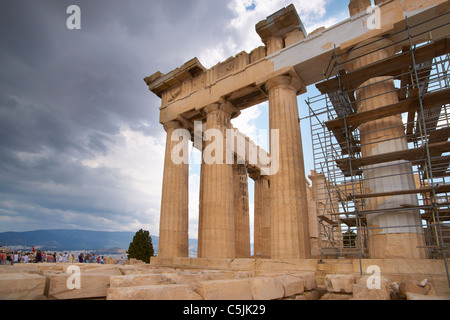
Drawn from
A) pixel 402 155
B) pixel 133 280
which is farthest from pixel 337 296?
pixel 402 155

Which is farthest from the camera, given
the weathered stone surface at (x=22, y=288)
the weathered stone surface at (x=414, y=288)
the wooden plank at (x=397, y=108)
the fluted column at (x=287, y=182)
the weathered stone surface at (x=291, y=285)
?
the fluted column at (x=287, y=182)

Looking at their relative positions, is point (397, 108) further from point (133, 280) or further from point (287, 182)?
point (133, 280)

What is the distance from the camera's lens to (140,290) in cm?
452

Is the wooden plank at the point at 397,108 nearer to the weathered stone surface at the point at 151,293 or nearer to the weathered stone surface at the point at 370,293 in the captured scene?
the weathered stone surface at the point at 370,293

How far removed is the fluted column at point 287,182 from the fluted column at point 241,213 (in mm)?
10954

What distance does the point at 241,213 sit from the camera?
79.8 feet

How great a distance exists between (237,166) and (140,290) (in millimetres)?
21346

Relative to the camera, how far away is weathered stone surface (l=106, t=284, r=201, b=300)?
14.7ft

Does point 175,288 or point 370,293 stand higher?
point 175,288

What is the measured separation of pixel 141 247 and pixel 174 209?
44.7ft

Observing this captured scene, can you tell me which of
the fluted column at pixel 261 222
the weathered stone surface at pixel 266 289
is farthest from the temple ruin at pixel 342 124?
the fluted column at pixel 261 222

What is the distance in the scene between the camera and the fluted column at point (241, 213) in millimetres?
23484
